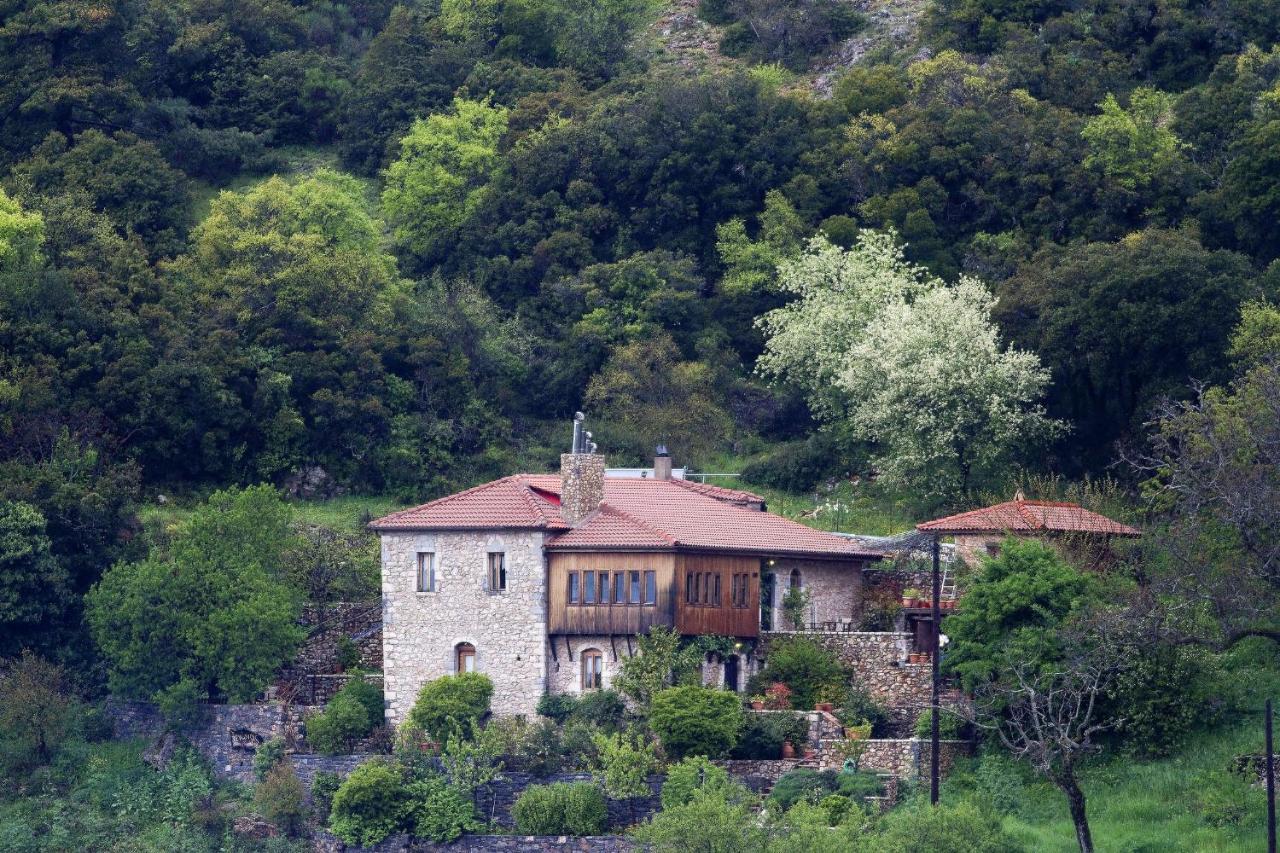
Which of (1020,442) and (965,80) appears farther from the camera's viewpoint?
(965,80)

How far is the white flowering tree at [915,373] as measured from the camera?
7400cm

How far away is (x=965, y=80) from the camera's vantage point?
92.1 meters

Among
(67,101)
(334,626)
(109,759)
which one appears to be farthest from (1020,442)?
(67,101)

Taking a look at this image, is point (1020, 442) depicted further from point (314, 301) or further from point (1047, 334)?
point (314, 301)

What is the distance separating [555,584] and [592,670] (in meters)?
2.26

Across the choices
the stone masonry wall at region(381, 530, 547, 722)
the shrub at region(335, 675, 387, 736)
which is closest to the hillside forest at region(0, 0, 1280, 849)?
the shrub at region(335, 675, 387, 736)

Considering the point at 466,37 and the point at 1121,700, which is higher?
the point at 466,37

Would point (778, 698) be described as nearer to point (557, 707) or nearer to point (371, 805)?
point (557, 707)

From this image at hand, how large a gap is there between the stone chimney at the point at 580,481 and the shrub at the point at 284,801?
9.23 meters

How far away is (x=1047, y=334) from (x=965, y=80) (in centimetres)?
2090

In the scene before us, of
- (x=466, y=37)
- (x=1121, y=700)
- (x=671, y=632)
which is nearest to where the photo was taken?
(x=1121, y=700)

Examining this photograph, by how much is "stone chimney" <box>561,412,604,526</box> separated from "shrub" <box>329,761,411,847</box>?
823 cm

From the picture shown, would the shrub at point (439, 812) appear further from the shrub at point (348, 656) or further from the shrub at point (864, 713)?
the shrub at point (864, 713)

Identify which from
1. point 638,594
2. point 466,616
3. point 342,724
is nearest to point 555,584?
point 638,594
